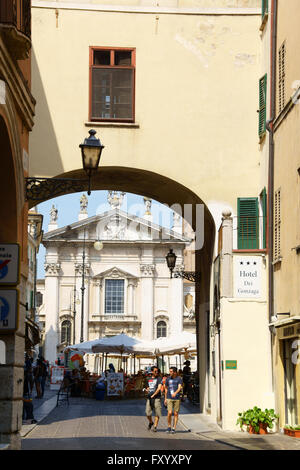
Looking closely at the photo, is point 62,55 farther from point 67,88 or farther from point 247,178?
point 247,178

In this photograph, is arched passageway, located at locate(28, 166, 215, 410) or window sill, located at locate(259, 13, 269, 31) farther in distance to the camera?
arched passageway, located at locate(28, 166, 215, 410)

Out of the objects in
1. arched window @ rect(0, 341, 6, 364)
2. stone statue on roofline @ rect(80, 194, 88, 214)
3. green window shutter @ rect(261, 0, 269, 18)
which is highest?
stone statue on roofline @ rect(80, 194, 88, 214)

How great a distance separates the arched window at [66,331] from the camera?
3019 inches

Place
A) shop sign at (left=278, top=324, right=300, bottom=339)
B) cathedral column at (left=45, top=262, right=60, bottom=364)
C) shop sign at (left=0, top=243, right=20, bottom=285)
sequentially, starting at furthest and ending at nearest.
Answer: cathedral column at (left=45, top=262, right=60, bottom=364) → shop sign at (left=278, top=324, right=300, bottom=339) → shop sign at (left=0, top=243, right=20, bottom=285)

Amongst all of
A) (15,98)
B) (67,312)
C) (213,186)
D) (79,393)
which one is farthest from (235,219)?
(67,312)

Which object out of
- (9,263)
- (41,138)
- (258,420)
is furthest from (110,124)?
(9,263)

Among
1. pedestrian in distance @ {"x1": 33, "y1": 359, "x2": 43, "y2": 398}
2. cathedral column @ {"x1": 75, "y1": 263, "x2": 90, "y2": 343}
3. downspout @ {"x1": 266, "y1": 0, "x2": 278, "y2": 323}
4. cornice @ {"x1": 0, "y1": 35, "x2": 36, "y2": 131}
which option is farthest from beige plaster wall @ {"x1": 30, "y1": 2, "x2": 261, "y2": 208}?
cathedral column @ {"x1": 75, "y1": 263, "x2": 90, "y2": 343}

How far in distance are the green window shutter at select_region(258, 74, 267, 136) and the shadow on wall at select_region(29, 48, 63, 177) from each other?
5010 millimetres

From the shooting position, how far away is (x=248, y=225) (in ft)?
68.4

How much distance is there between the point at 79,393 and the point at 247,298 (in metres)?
21.1

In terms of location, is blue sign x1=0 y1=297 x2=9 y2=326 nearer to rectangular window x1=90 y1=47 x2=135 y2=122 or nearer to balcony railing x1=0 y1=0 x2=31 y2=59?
balcony railing x1=0 y1=0 x2=31 y2=59

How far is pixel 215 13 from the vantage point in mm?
21484

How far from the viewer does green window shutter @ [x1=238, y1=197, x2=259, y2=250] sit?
20.7m

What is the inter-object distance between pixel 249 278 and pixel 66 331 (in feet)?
191
